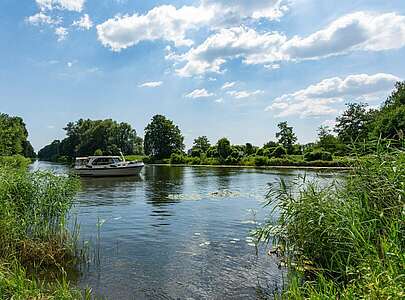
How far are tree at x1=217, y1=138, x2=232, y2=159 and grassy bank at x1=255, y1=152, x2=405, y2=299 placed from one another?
67184 millimetres

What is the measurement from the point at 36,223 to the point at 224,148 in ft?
223

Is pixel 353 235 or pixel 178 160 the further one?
pixel 178 160

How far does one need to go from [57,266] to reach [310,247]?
5724 millimetres

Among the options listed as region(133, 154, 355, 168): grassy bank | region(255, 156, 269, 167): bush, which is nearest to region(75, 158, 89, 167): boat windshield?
region(133, 154, 355, 168): grassy bank

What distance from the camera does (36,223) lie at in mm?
8859

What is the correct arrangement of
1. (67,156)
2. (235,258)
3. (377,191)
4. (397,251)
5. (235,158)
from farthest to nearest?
(67,156), (235,158), (235,258), (377,191), (397,251)

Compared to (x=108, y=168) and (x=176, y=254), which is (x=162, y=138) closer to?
(x=108, y=168)

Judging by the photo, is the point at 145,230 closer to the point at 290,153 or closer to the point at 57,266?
the point at 57,266

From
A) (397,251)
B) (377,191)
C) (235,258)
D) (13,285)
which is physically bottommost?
(235,258)

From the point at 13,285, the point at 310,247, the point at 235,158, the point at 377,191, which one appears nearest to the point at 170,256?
the point at 310,247

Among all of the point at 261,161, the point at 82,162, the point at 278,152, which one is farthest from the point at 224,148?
the point at 82,162

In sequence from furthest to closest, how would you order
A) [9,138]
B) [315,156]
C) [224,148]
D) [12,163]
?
[224,148] → [315,156] → [9,138] → [12,163]

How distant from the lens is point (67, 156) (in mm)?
120250

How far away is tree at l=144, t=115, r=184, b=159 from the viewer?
316ft
